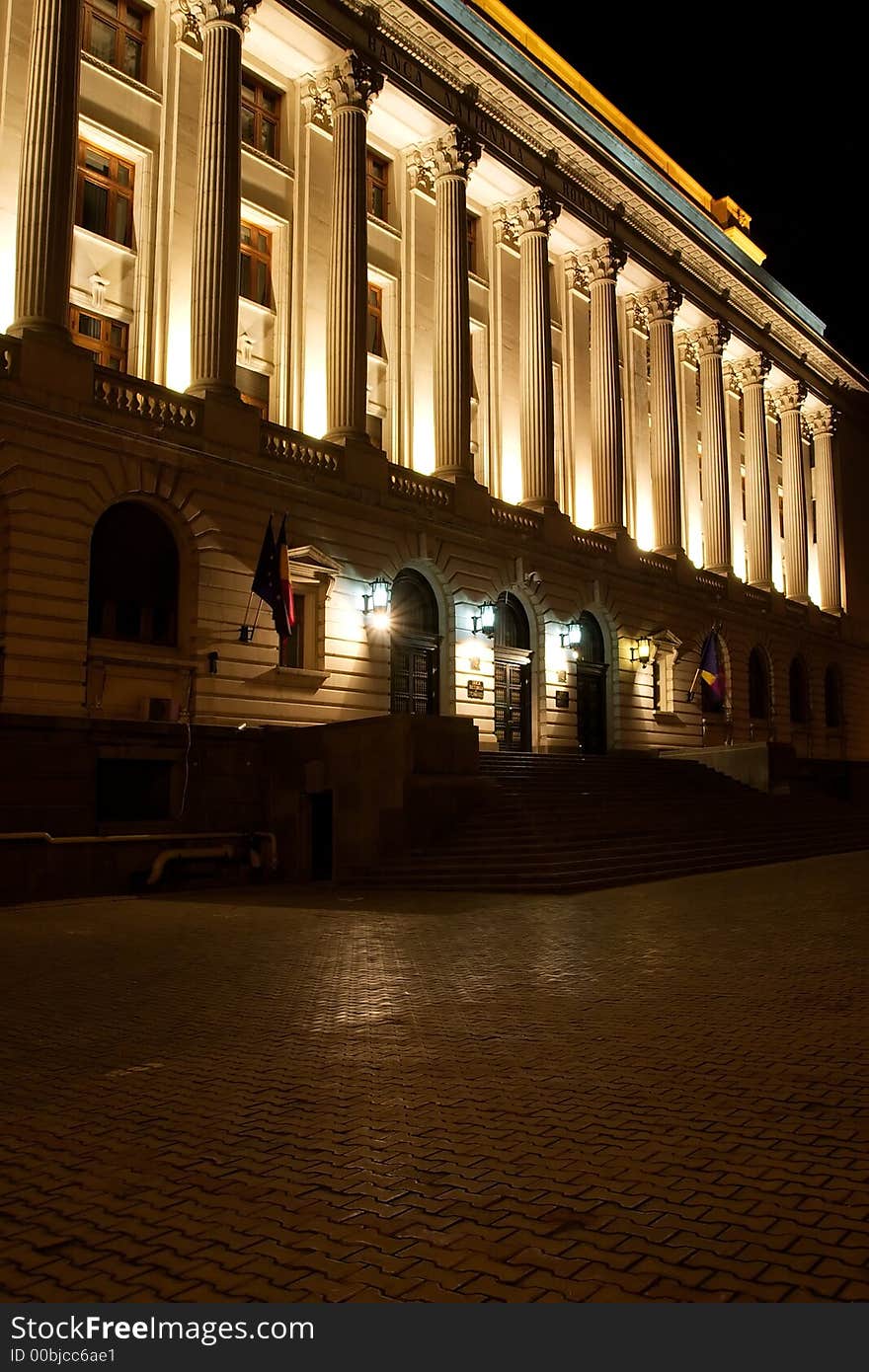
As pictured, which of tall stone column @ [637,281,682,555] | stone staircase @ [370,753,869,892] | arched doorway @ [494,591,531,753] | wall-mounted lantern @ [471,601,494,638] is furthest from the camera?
tall stone column @ [637,281,682,555]

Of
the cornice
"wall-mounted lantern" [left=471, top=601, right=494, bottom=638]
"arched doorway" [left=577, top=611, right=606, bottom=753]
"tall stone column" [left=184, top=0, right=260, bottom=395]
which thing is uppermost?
the cornice

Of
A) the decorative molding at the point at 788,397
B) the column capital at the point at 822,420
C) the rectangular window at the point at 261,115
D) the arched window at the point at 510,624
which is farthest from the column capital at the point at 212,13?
the column capital at the point at 822,420

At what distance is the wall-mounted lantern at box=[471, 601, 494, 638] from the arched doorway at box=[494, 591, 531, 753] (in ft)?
3.90

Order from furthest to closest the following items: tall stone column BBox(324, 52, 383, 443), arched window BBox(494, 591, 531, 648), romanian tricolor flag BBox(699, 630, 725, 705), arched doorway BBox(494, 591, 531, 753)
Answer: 1. romanian tricolor flag BBox(699, 630, 725, 705)
2. arched window BBox(494, 591, 531, 648)
3. arched doorway BBox(494, 591, 531, 753)
4. tall stone column BBox(324, 52, 383, 443)

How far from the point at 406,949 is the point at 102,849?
28.8ft

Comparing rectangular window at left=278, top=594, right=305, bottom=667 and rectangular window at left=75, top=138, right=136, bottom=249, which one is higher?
rectangular window at left=75, top=138, right=136, bottom=249

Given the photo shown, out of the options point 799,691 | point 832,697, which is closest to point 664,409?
point 799,691

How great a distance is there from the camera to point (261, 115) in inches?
1161

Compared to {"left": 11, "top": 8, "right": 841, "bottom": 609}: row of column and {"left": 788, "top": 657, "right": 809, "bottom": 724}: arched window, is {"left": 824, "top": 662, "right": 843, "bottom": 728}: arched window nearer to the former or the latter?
{"left": 788, "top": 657, "right": 809, "bottom": 724}: arched window

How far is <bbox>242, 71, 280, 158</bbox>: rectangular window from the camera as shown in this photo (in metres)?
29.0

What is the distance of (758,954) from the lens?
10.3 m

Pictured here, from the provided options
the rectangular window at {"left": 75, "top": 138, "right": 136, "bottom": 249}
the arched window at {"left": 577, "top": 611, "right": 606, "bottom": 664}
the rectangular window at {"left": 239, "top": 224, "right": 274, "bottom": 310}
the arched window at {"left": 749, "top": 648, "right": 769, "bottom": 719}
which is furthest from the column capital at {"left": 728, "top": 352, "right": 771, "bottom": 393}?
the rectangular window at {"left": 75, "top": 138, "right": 136, "bottom": 249}

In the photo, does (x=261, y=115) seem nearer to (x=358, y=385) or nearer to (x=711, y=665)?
(x=358, y=385)

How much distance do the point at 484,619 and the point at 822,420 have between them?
33357 millimetres
